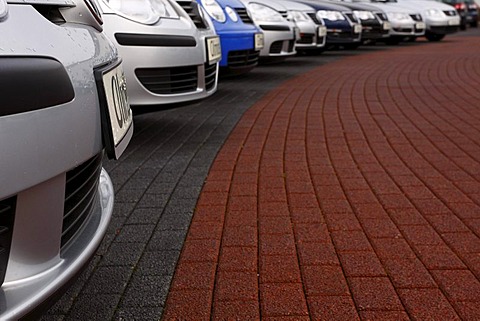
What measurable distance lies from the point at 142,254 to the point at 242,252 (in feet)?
1.45

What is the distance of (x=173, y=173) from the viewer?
4.38 metres

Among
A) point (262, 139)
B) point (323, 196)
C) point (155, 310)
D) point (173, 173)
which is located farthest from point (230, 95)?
point (155, 310)

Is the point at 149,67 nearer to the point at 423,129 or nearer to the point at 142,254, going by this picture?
the point at 142,254

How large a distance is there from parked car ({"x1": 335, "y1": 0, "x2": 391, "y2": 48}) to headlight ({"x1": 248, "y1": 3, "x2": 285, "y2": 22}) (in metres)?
6.60

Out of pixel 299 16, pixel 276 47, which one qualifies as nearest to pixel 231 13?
pixel 276 47

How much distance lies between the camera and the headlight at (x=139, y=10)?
183 inches

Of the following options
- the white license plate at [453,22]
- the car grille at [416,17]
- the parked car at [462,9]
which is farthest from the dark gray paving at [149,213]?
the parked car at [462,9]

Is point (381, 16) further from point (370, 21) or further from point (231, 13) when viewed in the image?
point (231, 13)

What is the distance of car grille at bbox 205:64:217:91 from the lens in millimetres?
5455

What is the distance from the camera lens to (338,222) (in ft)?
11.1

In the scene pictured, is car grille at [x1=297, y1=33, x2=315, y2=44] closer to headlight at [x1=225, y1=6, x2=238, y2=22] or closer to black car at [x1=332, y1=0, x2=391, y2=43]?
black car at [x1=332, y1=0, x2=391, y2=43]

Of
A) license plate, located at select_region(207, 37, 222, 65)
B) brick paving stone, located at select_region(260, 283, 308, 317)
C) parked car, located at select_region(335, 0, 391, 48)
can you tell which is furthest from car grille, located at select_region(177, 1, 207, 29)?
parked car, located at select_region(335, 0, 391, 48)

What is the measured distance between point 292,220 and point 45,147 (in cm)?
208

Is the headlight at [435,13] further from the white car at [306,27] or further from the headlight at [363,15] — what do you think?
the white car at [306,27]
